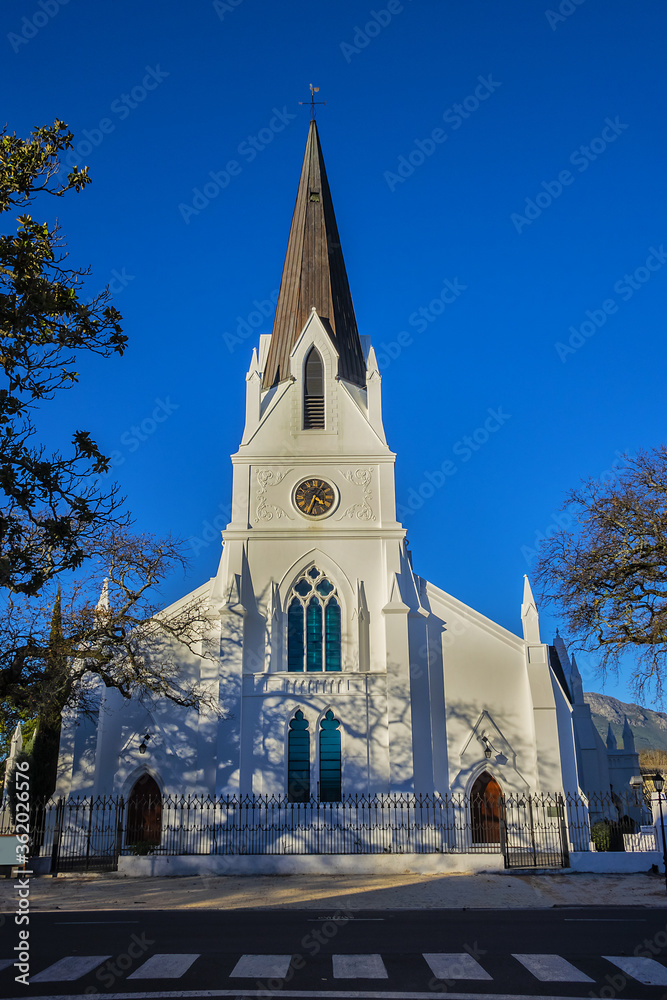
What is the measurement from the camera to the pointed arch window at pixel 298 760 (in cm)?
2544

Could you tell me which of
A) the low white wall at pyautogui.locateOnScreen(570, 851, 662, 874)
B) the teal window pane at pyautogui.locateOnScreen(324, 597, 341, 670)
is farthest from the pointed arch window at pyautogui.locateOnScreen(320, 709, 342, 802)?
the low white wall at pyautogui.locateOnScreen(570, 851, 662, 874)

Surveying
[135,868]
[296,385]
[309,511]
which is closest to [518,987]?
[135,868]

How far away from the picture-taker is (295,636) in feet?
90.0

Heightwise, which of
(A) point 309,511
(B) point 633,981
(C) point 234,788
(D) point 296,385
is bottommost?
(B) point 633,981

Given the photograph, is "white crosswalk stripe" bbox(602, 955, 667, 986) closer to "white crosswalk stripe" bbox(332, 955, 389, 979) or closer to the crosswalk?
the crosswalk

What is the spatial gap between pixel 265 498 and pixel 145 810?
36.5ft

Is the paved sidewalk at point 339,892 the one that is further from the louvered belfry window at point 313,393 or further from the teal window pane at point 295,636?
the louvered belfry window at point 313,393

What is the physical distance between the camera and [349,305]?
34.6 m

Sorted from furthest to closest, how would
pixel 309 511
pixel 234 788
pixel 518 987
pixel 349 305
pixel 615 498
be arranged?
pixel 349 305 < pixel 309 511 < pixel 234 788 < pixel 615 498 < pixel 518 987

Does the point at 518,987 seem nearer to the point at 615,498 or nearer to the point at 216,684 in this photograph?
the point at 615,498

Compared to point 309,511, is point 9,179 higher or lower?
lower

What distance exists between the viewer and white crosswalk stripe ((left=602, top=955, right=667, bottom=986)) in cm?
948

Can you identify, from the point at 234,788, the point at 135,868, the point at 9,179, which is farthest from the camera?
the point at 234,788

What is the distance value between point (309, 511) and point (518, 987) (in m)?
20.6
